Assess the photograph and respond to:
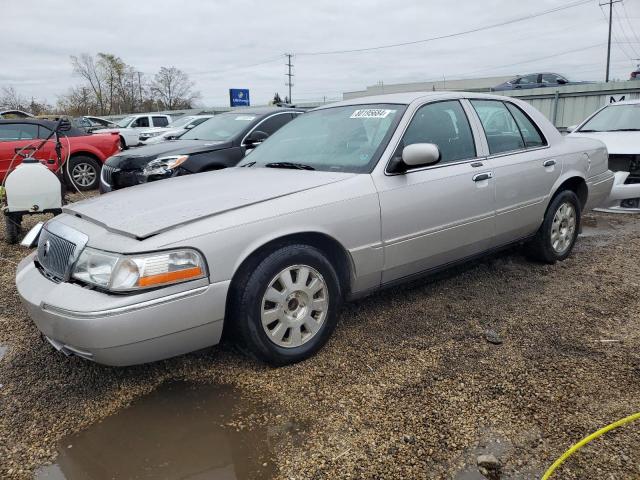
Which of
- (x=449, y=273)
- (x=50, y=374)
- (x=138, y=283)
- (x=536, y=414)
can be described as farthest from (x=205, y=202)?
(x=449, y=273)

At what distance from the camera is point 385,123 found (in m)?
3.57

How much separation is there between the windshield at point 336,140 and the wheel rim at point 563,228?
2072 mm

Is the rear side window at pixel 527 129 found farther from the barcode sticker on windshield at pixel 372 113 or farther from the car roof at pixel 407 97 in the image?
the barcode sticker on windshield at pixel 372 113

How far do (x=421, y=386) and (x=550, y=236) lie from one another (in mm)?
2609

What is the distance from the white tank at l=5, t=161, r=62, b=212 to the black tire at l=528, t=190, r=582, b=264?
5.31 meters

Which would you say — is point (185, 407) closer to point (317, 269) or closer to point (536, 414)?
point (317, 269)

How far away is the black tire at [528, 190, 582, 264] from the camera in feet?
15.0

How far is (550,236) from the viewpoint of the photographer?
4.64 metres

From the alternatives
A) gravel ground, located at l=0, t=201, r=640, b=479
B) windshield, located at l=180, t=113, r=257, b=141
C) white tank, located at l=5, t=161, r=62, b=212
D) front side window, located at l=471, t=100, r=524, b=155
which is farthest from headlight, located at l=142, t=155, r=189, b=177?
front side window, located at l=471, t=100, r=524, b=155

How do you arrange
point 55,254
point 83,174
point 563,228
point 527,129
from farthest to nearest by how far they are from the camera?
point 83,174 → point 563,228 → point 527,129 → point 55,254

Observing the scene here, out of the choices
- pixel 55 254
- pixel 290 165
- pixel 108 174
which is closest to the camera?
pixel 55 254

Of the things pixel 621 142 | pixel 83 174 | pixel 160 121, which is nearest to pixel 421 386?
pixel 621 142

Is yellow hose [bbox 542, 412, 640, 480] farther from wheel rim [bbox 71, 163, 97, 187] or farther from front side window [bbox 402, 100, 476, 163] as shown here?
wheel rim [bbox 71, 163, 97, 187]

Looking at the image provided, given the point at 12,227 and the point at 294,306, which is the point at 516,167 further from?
the point at 12,227
